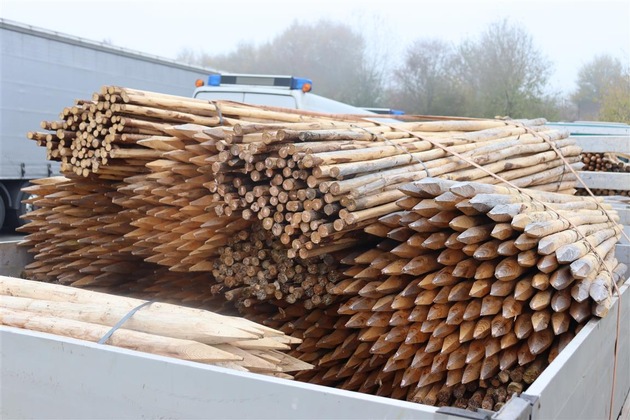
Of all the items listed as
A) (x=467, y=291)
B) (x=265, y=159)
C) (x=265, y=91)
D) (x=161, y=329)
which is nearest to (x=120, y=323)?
(x=161, y=329)

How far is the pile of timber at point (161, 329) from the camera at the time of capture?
2838mm

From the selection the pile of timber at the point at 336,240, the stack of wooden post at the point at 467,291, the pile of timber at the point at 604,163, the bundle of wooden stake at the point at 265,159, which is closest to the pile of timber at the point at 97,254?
the pile of timber at the point at 336,240

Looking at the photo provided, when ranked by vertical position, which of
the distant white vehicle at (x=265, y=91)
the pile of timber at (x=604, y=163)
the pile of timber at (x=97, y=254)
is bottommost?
the pile of timber at (x=97, y=254)

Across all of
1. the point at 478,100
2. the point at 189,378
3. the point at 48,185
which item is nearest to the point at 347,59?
the point at 478,100

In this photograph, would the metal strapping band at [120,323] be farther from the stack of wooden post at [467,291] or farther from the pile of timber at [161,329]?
the stack of wooden post at [467,291]

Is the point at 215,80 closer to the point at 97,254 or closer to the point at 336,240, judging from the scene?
the point at 97,254

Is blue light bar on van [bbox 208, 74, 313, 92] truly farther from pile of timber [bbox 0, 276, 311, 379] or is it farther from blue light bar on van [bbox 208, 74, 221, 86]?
pile of timber [bbox 0, 276, 311, 379]

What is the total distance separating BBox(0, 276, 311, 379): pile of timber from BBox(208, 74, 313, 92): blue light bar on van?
679 centimetres

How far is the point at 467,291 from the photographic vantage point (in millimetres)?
3512

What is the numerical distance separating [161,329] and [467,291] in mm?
1482

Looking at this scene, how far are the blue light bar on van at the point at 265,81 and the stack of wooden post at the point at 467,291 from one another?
6.30m

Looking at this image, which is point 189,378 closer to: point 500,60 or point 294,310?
point 294,310

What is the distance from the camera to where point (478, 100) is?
1217 inches

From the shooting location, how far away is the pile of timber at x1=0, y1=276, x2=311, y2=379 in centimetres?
284
